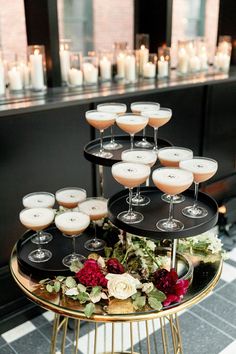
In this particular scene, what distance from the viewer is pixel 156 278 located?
4.95 ft

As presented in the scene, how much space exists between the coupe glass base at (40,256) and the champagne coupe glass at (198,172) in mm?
566

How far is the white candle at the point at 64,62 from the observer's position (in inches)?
113

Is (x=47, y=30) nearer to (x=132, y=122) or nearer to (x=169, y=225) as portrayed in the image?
(x=132, y=122)

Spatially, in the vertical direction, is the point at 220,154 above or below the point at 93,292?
below

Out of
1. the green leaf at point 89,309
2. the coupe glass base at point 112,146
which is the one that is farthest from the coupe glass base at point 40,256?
the coupe glass base at point 112,146

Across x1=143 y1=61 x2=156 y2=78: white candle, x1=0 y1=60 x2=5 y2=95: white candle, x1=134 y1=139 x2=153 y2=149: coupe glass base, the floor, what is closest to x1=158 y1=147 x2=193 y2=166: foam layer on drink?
x1=134 y1=139 x2=153 y2=149: coupe glass base

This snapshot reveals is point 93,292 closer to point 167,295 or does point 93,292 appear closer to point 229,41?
point 167,295

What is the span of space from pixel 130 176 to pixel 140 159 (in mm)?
201

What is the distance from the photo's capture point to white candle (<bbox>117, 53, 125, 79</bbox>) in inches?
124

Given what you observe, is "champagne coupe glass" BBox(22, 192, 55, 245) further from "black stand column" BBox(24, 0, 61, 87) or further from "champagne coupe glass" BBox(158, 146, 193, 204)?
"black stand column" BBox(24, 0, 61, 87)

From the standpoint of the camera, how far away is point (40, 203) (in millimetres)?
1793

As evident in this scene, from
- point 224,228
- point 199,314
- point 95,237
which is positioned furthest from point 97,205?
point 224,228

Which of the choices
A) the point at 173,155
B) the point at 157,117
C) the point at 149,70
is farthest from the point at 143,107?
the point at 149,70

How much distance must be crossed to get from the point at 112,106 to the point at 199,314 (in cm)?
142
